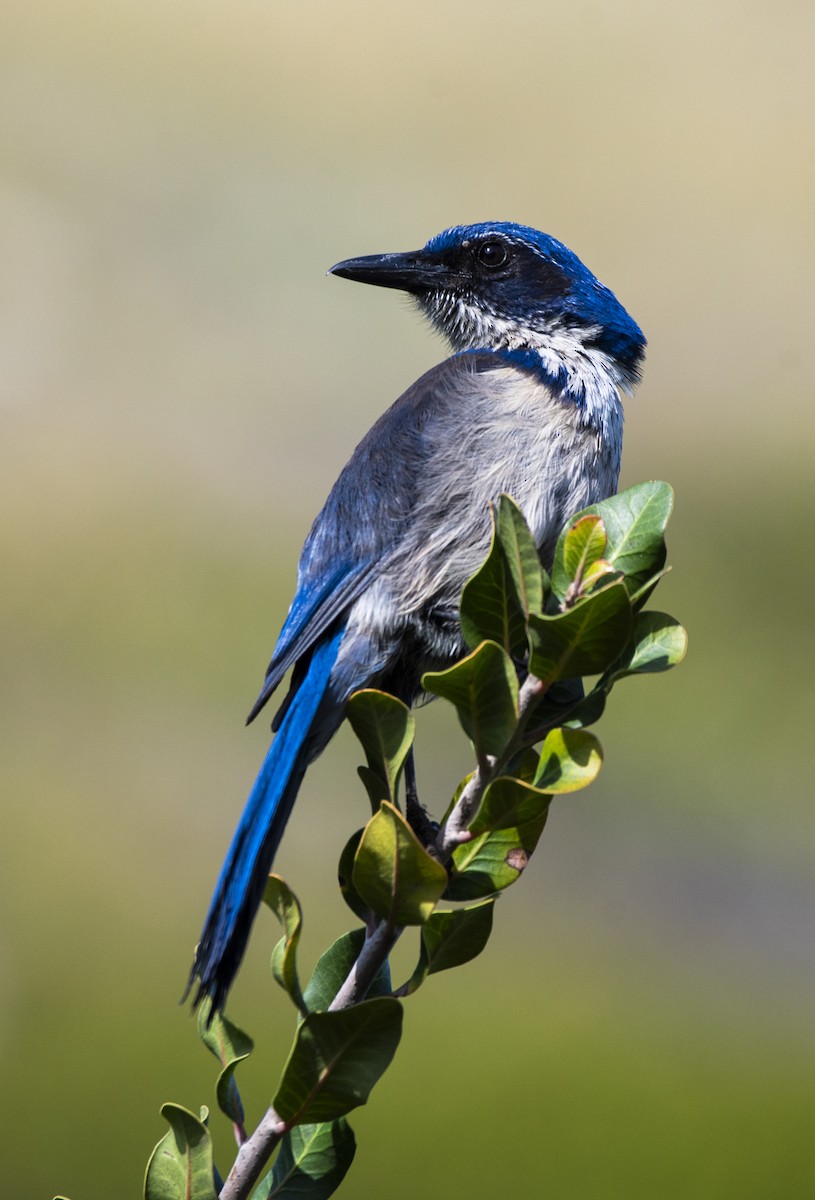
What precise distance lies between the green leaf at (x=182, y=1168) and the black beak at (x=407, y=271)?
2115mm

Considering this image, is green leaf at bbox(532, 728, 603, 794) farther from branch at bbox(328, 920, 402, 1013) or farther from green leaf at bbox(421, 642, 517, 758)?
branch at bbox(328, 920, 402, 1013)

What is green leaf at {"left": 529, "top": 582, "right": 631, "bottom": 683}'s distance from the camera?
133 centimetres

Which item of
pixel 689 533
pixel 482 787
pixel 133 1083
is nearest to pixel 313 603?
pixel 482 787

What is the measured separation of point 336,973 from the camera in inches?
59.7

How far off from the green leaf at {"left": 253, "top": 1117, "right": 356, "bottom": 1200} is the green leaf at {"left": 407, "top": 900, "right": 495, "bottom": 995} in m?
0.18

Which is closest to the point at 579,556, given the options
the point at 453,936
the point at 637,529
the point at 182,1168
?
the point at 637,529

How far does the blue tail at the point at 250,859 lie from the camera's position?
171cm

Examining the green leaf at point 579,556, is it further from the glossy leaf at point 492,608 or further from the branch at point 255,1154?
the branch at point 255,1154

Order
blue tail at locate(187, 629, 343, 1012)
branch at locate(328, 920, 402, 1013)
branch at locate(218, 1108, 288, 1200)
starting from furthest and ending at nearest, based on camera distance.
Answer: blue tail at locate(187, 629, 343, 1012)
branch at locate(328, 920, 402, 1013)
branch at locate(218, 1108, 288, 1200)

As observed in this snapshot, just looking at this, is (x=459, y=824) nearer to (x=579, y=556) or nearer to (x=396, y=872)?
(x=396, y=872)

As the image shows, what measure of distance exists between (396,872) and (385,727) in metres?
0.20

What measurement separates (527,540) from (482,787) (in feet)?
0.92

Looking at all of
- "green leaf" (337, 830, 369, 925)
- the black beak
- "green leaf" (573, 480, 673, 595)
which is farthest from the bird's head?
"green leaf" (337, 830, 369, 925)

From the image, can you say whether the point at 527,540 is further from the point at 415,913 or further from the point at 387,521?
the point at 387,521
